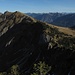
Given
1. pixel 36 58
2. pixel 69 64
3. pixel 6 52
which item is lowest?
pixel 6 52

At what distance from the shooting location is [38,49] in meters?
131

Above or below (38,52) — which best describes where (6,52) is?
below

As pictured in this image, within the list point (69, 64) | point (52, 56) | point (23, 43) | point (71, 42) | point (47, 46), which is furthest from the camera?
point (23, 43)

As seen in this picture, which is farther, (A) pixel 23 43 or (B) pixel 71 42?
(A) pixel 23 43

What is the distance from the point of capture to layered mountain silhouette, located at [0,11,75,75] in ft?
311

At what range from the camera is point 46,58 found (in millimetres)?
110875

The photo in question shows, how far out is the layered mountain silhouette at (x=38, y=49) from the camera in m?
94.9

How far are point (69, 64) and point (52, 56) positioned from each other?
1936 cm

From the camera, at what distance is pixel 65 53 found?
99.5 metres

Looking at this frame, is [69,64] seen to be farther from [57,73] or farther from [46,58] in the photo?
[46,58]

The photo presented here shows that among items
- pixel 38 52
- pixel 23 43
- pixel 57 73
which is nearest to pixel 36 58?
pixel 38 52

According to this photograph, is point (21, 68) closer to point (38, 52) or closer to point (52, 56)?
point (38, 52)

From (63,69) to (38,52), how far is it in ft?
130

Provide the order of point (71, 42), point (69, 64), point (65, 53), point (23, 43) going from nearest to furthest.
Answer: point (69, 64) < point (65, 53) < point (71, 42) < point (23, 43)
